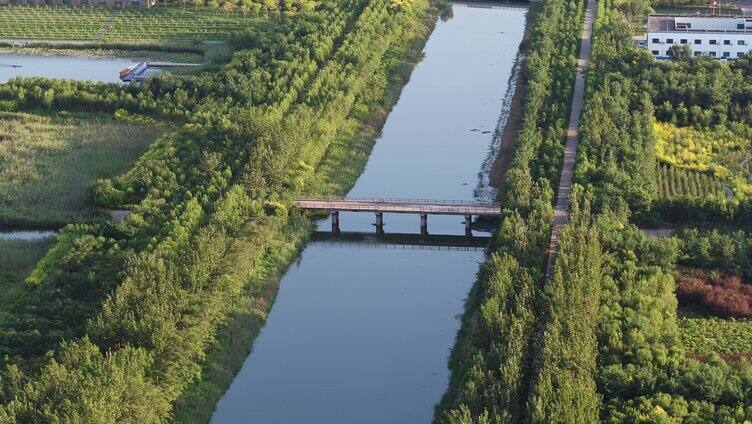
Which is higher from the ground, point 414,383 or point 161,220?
point 161,220

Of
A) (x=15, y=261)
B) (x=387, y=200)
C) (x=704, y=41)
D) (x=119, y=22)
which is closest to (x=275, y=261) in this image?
(x=387, y=200)

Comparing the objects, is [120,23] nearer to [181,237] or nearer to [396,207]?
[396,207]

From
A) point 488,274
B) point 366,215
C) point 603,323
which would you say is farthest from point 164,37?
point 603,323

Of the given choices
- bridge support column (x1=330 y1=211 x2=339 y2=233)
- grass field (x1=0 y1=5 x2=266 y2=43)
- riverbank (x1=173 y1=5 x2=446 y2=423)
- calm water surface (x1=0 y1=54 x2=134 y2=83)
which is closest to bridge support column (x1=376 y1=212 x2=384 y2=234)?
bridge support column (x1=330 y1=211 x2=339 y2=233)

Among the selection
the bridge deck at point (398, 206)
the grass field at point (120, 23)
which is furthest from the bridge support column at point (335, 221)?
the grass field at point (120, 23)

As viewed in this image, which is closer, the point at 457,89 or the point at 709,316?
the point at 709,316

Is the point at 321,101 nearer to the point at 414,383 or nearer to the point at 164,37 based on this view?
the point at 164,37

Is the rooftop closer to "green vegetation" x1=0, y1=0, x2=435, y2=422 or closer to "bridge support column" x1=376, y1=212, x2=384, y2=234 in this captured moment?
"green vegetation" x1=0, y1=0, x2=435, y2=422
